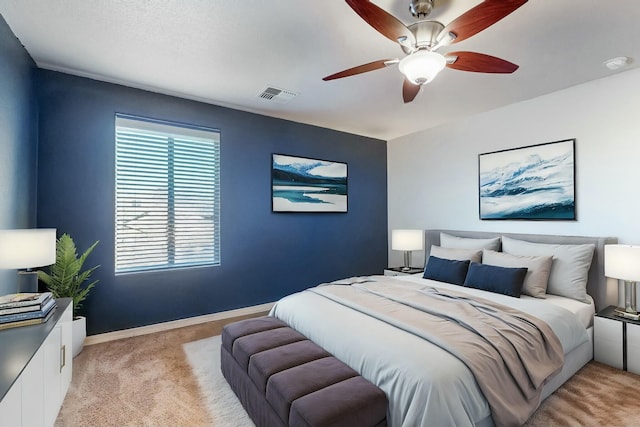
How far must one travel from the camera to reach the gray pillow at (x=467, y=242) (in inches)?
137

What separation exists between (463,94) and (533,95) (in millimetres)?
781

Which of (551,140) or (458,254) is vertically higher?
(551,140)

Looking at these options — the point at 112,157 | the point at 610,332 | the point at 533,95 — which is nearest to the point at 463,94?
the point at 533,95

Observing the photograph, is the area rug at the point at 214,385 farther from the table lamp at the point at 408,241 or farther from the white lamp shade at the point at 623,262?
the white lamp shade at the point at 623,262

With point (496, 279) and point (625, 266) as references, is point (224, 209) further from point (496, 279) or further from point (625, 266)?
point (625, 266)

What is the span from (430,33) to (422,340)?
1.80 m

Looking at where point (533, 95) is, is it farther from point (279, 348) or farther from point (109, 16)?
point (109, 16)

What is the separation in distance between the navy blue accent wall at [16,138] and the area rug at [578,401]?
1630 millimetres

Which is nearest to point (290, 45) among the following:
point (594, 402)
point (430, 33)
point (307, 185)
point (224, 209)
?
point (430, 33)

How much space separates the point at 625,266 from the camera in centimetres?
246

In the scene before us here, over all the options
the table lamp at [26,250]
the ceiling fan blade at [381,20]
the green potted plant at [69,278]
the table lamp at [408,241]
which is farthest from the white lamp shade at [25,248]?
the table lamp at [408,241]

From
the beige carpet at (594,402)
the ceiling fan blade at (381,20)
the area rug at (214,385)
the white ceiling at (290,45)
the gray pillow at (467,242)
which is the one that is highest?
the white ceiling at (290,45)

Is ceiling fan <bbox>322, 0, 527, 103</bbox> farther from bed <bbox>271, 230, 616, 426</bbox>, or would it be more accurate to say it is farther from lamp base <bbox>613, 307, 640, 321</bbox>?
lamp base <bbox>613, 307, 640, 321</bbox>

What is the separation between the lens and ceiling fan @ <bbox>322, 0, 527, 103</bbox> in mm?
1531
